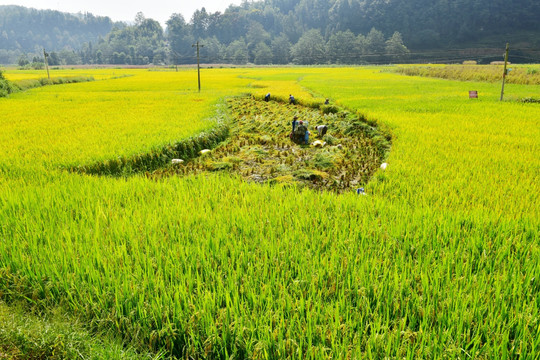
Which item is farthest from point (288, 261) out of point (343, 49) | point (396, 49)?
point (396, 49)

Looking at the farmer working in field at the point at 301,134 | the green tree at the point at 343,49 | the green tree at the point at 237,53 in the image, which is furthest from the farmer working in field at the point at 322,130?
the green tree at the point at 237,53

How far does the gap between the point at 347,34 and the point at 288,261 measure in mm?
99602

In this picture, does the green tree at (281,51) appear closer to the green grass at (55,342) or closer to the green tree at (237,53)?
the green tree at (237,53)

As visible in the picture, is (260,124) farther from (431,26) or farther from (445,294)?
(431,26)

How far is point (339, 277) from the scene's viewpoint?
98.4 inches

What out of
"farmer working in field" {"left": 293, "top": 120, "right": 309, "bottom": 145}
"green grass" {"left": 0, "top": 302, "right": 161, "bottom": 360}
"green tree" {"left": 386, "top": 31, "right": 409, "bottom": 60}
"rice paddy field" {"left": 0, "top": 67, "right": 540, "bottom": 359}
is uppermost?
"green tree" {"left": 386, "top": 31, "right": 409, "bottom": 60}

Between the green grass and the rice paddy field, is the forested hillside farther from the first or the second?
the green grass

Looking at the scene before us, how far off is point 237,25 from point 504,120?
144859 mm

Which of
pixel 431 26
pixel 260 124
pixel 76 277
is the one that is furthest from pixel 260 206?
pixel 431 26

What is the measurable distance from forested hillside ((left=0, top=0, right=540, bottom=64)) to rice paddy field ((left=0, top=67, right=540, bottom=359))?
3224 inches

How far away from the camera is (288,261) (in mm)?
2770

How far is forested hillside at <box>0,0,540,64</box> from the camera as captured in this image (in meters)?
87.7

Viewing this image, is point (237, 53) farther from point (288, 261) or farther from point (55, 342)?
point (55, 342)

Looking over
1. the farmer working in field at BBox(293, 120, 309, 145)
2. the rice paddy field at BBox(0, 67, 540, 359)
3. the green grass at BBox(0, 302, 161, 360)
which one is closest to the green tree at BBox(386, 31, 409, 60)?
the farmer working in field at BBox(293, 120, 309, 145)
